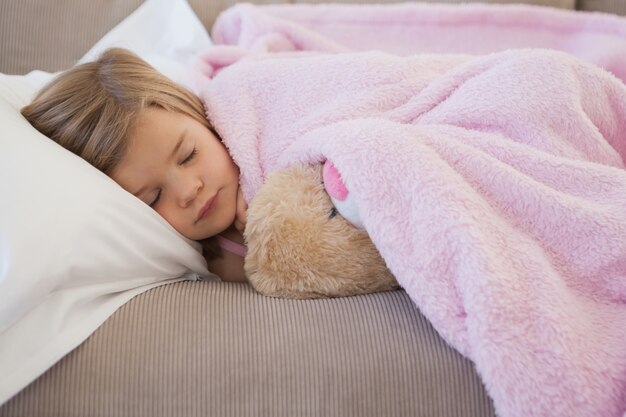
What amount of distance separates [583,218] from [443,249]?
7.6 inches

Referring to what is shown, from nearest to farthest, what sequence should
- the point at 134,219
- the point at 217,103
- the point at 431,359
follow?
1. the point at 431,359
2. the point at 134,219
3. the point at 217,103

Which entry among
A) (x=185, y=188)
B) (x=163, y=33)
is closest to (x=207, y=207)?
(x=185, y=188)

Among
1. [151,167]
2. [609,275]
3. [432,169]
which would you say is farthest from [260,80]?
[609,275]

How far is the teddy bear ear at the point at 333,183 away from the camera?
2.57ft

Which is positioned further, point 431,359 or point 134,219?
point 134,219

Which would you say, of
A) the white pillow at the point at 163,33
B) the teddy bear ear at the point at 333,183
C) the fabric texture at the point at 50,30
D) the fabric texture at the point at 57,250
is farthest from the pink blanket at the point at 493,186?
the fabric texture at the point at 50,30

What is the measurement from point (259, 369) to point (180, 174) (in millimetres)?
369

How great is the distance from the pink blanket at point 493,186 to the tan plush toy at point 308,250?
0.06 meters

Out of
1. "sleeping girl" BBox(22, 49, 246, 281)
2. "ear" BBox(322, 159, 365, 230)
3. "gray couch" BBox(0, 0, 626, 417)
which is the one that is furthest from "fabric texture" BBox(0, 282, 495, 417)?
"sleeping girl" BBox(22, 49, 246, 281)

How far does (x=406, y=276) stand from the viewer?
0.71 m

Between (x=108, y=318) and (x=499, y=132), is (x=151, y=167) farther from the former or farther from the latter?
(x=499, y=132)

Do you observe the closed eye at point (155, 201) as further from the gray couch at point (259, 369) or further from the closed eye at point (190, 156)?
the gray couch at point (259, 369)

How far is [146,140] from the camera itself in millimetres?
902

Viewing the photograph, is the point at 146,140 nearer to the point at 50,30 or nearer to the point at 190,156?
the point at 190,156
